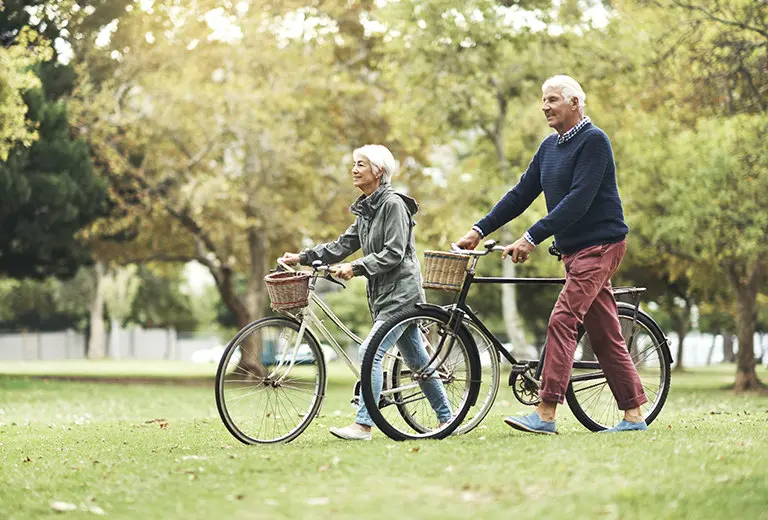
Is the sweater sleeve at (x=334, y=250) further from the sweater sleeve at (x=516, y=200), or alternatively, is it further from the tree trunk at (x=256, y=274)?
the tree trunk at (x=256, y=274)

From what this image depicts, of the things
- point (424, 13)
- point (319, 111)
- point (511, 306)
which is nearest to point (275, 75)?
point (319, 111)

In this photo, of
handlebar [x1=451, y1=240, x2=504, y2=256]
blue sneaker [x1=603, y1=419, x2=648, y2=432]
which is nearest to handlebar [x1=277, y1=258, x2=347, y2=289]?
handlebar [x1=451, y1=240, x2=504, y2=256]

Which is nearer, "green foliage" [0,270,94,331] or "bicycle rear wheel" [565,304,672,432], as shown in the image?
"bicycle rear wheel" [565,304,672,432]

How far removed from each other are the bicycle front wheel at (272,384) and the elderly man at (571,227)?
1393mm

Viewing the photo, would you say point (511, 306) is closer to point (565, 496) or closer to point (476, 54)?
point (476, 54)

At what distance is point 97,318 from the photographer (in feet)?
206

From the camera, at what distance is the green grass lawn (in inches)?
200

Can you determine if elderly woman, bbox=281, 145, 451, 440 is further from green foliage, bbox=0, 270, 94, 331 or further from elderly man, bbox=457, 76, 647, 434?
green foliage, bbox=0, 270, 94, 331

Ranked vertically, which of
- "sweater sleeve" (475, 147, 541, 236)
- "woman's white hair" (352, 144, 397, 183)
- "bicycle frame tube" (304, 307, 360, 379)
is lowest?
"bicycle frame tube" (304, 307, 360, 379)

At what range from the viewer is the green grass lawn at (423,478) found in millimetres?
5074

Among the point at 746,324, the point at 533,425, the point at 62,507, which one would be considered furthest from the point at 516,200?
the point at 746,324

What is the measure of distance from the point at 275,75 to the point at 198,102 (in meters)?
2.21

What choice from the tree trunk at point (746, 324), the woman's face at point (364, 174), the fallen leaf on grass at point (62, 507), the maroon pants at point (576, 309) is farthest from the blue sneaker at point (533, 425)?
the tree trunk at point (746, 324)

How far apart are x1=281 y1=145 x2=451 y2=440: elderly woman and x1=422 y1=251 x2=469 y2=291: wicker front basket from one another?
0.70ft
